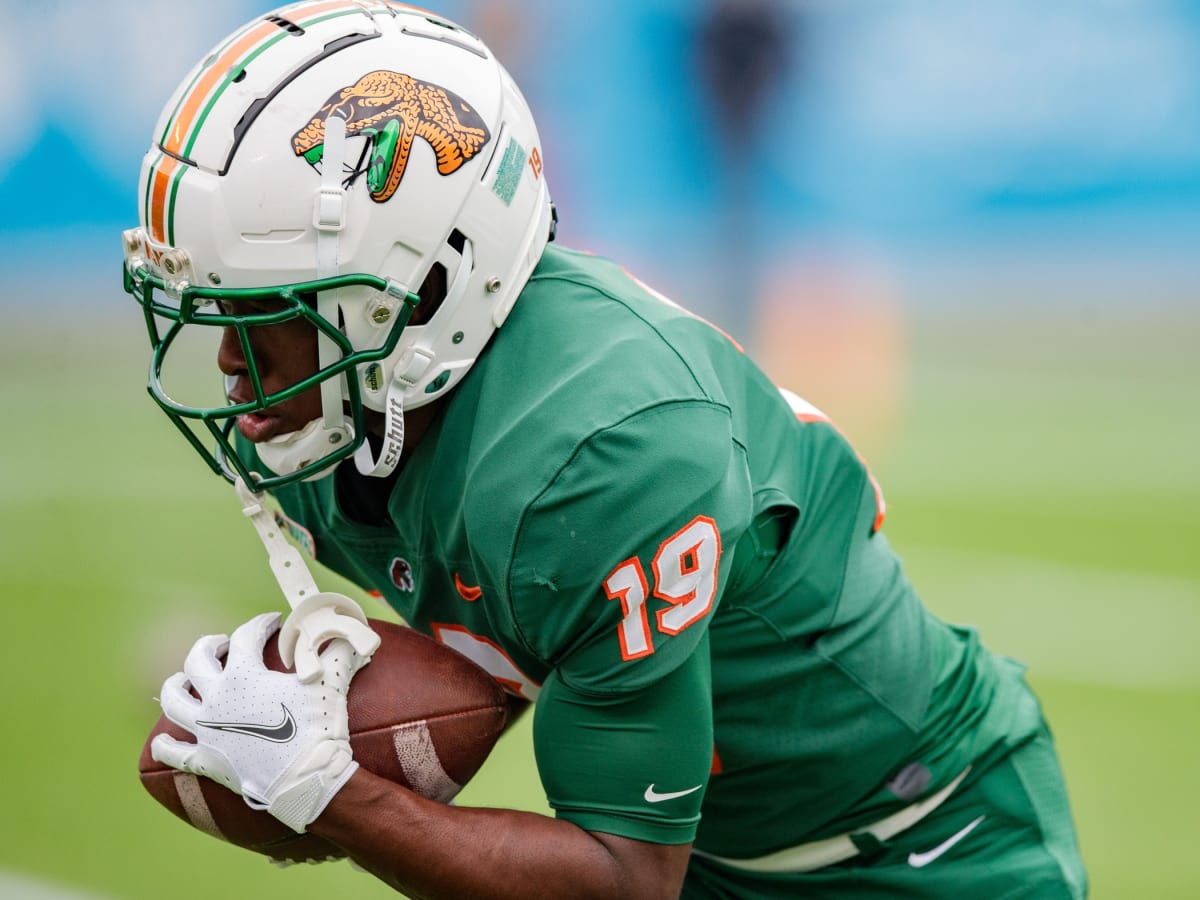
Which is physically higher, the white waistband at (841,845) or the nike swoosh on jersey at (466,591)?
the nike swoosh on jersey at (466,591)

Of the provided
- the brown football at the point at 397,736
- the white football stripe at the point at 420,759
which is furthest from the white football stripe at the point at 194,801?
the white football stripe at the point at 420,759

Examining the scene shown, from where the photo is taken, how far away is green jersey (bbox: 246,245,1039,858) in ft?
4.76

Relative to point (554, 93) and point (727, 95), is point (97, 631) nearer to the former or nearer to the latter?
point (554, 93)

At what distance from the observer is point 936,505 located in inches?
210

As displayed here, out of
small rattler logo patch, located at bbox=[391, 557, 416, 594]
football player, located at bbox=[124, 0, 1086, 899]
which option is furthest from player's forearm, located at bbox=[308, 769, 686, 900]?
small rattler logo patch, located at bbox=[391, 557, 416, 594]

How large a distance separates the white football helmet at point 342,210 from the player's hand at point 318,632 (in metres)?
0.16

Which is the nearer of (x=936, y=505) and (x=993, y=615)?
(x=993, y=615)

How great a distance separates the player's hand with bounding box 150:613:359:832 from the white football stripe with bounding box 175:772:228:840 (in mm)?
43

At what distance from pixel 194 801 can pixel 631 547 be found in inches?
27.5

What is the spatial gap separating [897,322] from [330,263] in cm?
726

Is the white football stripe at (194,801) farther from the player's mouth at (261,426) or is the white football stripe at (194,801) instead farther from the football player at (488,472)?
the player's mouth at (261,426)

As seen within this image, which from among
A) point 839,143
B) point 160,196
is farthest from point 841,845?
point 839,143

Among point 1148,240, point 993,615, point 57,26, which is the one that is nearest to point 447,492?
point 993,615

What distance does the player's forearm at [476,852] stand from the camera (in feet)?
5.07
